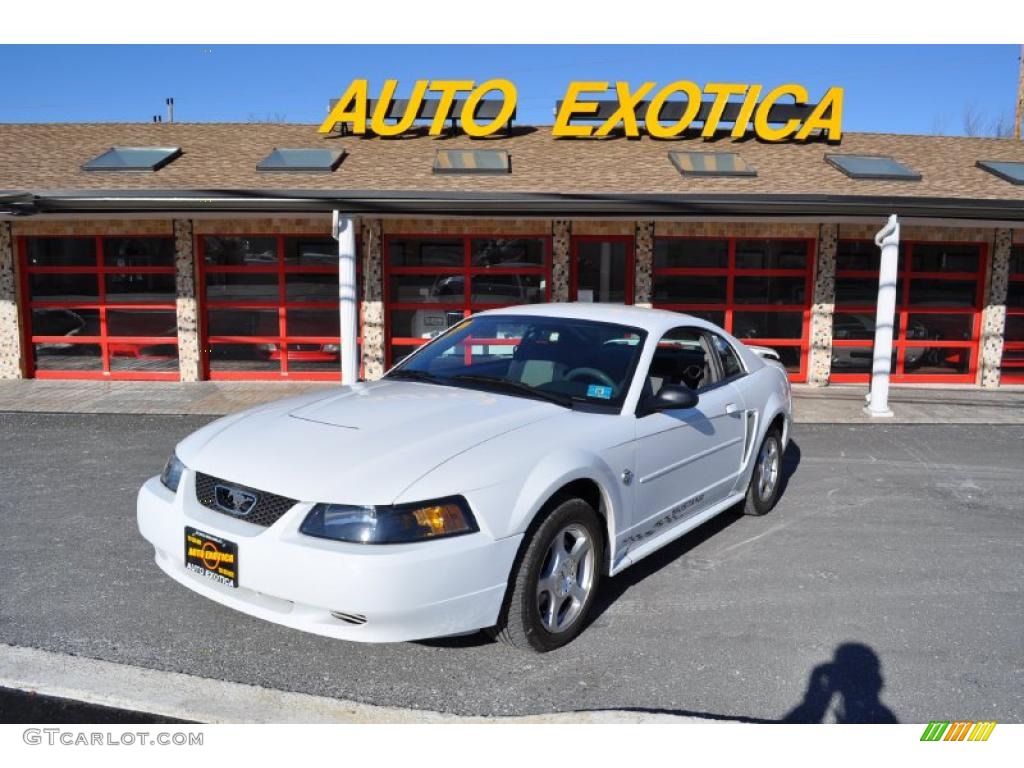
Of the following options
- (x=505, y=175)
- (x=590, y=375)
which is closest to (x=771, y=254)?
(x=505, y=175)

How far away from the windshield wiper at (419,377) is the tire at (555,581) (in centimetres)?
121

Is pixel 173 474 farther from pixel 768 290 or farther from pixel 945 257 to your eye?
pixel 945 257

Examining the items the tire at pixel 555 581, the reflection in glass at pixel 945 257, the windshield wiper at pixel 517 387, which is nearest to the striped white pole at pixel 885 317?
the reflection in glass at pixel 945 257

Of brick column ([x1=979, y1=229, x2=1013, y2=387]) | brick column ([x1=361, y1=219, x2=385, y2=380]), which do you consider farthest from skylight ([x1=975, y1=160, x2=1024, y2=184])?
brick column ([x1=361, y1=219, x2=385, y2=380])

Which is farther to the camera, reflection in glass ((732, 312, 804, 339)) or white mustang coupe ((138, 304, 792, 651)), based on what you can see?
reflection in glass ((732, 312, 804, 339))

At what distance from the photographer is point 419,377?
190 inches

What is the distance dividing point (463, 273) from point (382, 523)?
384 inches

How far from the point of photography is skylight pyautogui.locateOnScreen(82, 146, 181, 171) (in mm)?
12133

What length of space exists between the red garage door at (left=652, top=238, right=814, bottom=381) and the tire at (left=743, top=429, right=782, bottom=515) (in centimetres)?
681

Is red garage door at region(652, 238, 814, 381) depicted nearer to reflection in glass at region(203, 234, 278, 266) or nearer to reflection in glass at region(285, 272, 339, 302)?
reflection in glass at region(285, 272, 339, 302)

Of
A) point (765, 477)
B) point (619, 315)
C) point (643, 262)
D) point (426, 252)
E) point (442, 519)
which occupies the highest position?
point (426, 252)

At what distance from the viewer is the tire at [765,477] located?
587 centimetres

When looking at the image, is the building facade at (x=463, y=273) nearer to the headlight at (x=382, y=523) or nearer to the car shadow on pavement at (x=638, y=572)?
the car shadow on pavement at (x=638, y=572)
